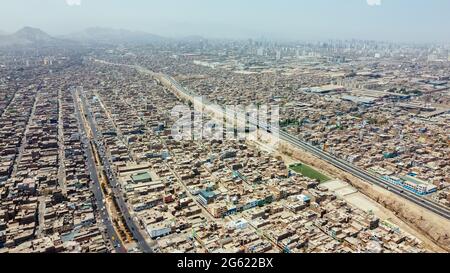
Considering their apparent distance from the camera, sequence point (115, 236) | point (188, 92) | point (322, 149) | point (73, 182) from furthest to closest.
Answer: point (188, 92)
point (322, 149)
point (73, 182)
point (115, 236)

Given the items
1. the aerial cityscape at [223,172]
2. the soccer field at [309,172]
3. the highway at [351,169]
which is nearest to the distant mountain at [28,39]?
the aerial cityscape at [223,172]

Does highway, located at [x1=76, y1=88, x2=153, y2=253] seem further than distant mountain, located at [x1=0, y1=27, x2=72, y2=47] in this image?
No

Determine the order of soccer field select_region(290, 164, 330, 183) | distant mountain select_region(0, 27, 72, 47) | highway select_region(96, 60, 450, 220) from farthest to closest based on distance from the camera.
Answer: distant mountain select_region(0, 27, 72, 47)
soccer field select_region(290, 164, 330, 183)
highway select_region(96, 60, 450, 220)

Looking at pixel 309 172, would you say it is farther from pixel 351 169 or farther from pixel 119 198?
pixel 119 198

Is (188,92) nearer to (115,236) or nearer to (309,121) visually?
(309,121)

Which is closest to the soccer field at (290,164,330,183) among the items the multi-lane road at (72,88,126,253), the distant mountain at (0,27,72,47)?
the multi-lane road at (72,88,126,253)

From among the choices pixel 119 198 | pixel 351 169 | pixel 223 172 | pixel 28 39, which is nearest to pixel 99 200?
pixel 119 198

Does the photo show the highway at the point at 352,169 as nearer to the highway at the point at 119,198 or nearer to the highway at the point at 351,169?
the highway at the point at 351,169

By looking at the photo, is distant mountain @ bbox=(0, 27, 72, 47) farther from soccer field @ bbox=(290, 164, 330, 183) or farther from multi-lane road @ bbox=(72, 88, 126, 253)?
soccer field @ bbox=(290, 164, 330, 183)
